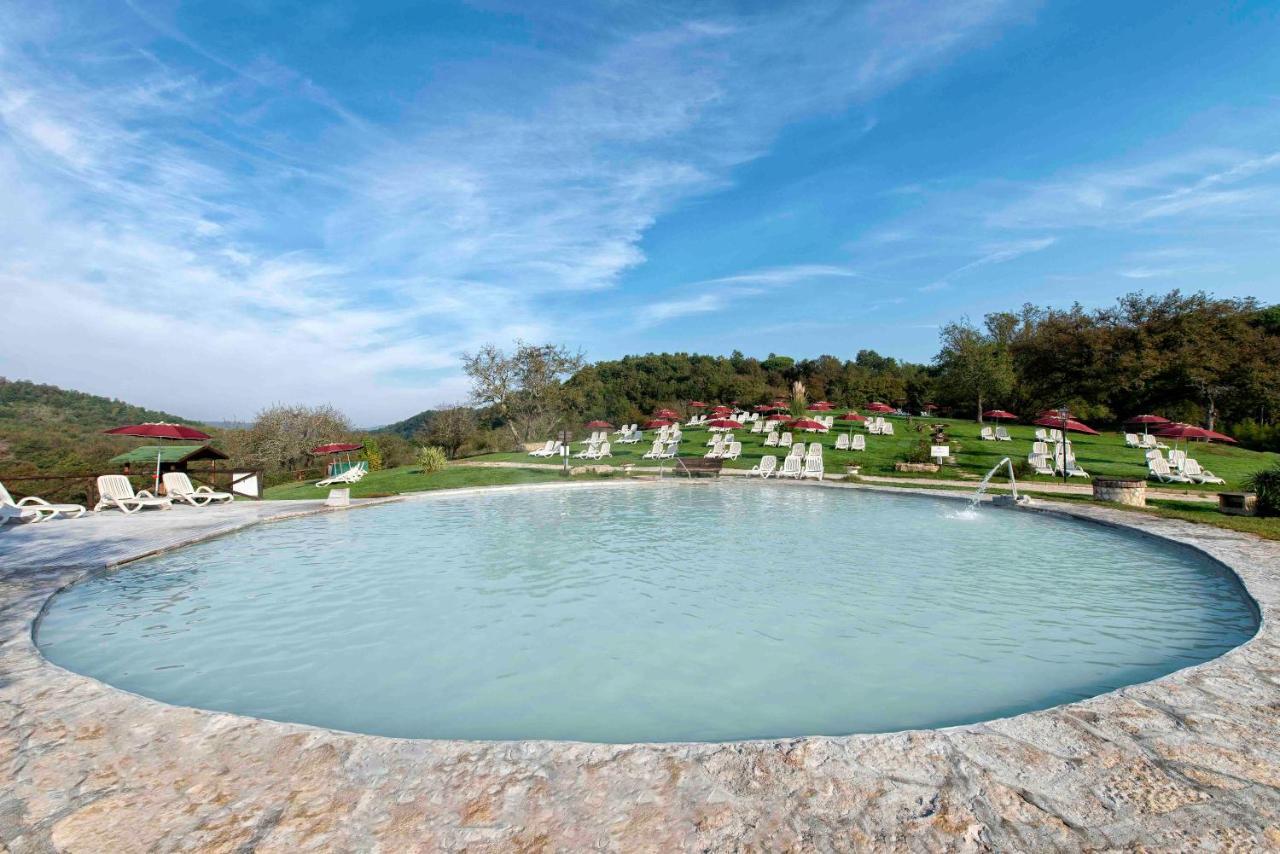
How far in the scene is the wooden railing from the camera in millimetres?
11180

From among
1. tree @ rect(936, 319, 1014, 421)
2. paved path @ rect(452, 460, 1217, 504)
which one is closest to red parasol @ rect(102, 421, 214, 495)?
paved path @ rect(452, 460, 1217, 504)

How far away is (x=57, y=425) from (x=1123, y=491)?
46352 mm

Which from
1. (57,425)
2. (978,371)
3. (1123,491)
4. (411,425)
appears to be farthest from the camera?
(411,425)

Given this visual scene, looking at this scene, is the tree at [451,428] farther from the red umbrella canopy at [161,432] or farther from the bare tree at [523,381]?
the red umbrella canopy at [161,432]

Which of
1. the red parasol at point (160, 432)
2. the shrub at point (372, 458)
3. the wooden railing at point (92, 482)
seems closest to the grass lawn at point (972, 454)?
the shrub at point (372, 458)

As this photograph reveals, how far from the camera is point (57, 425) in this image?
32.2 meters

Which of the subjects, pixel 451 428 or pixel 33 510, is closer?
pixel 33 510

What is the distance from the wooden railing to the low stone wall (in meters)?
17.6

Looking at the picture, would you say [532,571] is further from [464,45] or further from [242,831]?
[464,45]

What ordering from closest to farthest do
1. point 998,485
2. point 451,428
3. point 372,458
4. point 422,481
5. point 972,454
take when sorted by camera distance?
point 998,485
point 422,481
point 972,454
point 372,458
point 451,428

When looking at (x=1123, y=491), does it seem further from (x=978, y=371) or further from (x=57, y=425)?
(x=57, y=425)

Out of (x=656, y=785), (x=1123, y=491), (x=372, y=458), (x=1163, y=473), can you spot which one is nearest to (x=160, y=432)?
(x=372, y=458)

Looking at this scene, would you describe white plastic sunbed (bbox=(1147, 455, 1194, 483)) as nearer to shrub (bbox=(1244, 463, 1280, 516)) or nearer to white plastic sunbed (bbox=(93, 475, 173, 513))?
shrub (bbox=(1244, 463, 1280, 516))

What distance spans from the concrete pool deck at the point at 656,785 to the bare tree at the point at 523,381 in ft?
87.1
